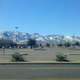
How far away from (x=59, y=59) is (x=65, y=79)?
22.1 m

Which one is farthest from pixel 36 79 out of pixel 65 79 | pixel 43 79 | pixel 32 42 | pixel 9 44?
pixel 32 42

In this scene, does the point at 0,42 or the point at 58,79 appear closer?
the point at 58,79

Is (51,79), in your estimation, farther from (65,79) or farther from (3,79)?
(3,79)

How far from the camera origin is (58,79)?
1466 cm

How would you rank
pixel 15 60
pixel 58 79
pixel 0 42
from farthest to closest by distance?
pixel 0 42 → pixel 15 60 → pixel 58 79

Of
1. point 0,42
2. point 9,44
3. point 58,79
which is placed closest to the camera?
point 58,79

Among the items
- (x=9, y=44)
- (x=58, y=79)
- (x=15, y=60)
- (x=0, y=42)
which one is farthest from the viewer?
(x=9, y=44)

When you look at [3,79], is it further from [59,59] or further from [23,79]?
[59,59]

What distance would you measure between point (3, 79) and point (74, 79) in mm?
3295

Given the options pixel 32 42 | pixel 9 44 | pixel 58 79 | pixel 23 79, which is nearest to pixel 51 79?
pixel 58 79

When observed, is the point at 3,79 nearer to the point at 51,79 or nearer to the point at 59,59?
the point at 51,79

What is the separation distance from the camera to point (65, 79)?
1473cm

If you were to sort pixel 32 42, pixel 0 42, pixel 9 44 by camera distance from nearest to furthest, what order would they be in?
pixel 0 42
pixel 9 44
pixel 32 42

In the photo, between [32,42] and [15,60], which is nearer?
[15,60]
